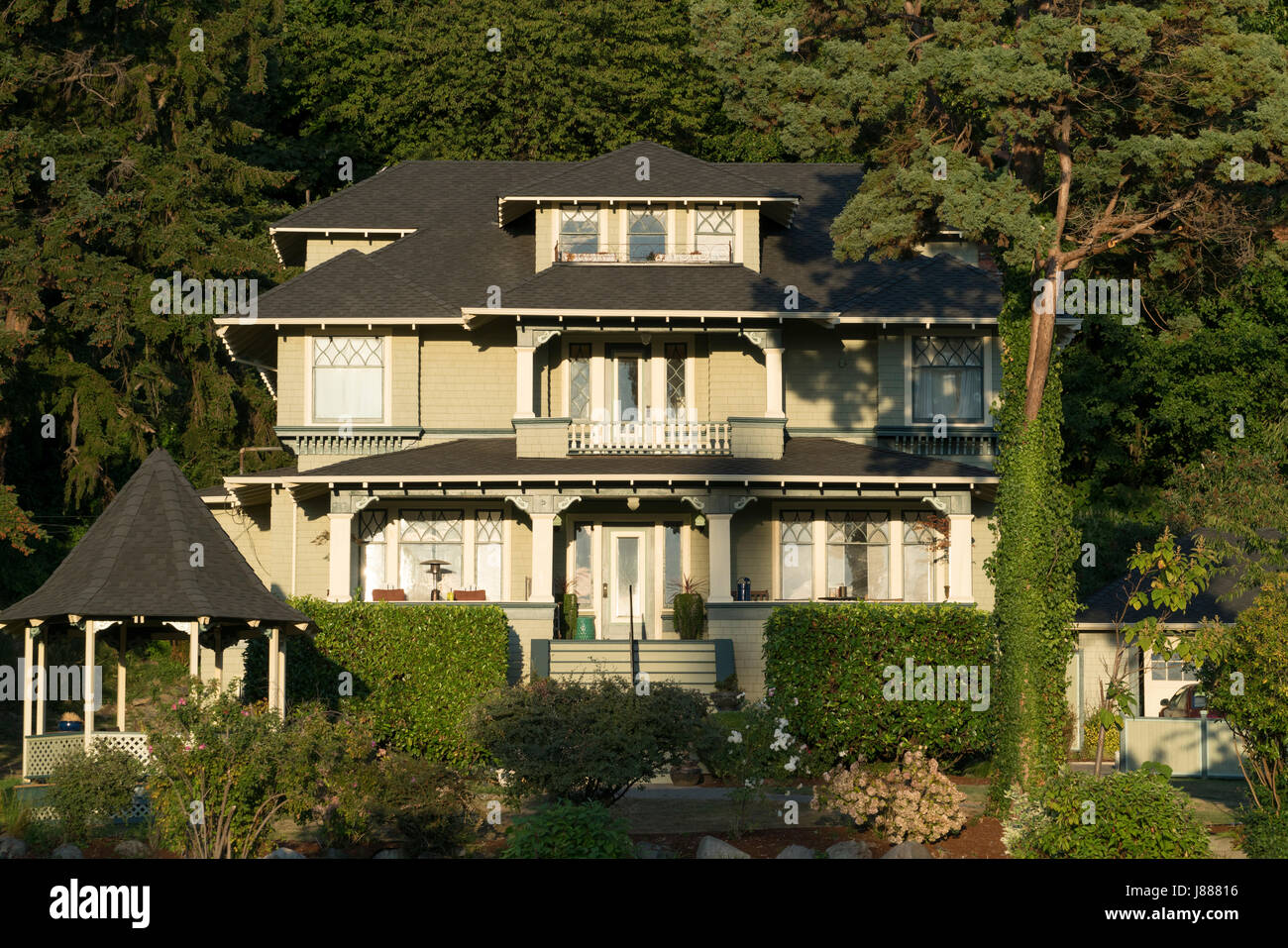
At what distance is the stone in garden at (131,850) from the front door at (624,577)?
15.0 meters

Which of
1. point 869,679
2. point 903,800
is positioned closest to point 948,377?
point 869,679

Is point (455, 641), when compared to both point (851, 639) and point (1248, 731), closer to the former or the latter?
point (851, 639)

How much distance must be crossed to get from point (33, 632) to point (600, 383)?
45.8 feet

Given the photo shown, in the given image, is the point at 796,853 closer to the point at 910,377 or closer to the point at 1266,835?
the point at 1266,835

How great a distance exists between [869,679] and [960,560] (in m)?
7.75

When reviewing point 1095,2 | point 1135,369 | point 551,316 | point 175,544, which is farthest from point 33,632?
point 1135,369

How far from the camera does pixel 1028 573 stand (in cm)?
2194

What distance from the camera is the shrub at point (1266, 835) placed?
58.3ft

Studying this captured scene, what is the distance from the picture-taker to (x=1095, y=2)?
23547 millimetres

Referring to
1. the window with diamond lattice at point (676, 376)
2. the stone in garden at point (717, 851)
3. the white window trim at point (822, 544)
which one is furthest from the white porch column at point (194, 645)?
the window with diamond lattice at point (676, 376)

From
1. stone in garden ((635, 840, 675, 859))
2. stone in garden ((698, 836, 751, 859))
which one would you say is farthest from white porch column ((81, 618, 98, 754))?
stone in garden ((698, 836, 751, 859))

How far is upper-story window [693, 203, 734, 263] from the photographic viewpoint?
111 feet

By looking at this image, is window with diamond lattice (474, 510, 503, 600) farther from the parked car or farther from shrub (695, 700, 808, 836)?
the parked car

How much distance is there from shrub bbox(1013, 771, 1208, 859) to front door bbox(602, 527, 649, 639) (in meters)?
15.6
